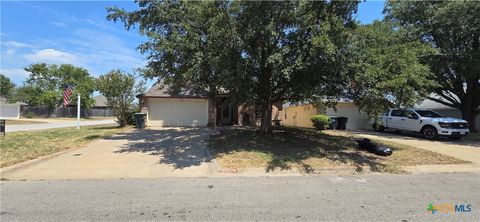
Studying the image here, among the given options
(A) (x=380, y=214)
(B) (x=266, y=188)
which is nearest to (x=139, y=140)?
(B) (x=266, y=188)

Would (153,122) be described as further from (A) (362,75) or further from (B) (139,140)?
(A) (362,75)

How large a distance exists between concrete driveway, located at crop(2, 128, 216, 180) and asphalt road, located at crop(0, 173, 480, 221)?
31.7 inches

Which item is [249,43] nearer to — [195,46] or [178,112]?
[195,46]

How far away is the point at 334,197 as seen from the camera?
7180mm

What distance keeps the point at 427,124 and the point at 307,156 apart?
37.2ft

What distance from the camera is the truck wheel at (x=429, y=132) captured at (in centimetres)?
1961

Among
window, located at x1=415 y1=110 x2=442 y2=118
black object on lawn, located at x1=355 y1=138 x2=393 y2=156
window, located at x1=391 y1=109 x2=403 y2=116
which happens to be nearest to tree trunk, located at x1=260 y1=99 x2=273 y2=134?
black object on lawn, located at x1=355 y1=138 x2=393 y2=156

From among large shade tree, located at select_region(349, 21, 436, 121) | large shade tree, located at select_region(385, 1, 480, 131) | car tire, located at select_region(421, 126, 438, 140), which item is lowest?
car tire, located at select_region(421, 126, 438, 140)

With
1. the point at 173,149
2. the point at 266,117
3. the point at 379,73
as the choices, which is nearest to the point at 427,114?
the point at 266,117

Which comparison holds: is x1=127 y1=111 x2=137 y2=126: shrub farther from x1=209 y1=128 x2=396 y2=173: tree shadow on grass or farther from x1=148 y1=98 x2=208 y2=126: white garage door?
x1=209 y1=128 x2=396 y2=173: tree shadow on grass

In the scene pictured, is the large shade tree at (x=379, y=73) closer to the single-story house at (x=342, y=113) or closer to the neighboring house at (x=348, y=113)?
the single-story house at (x=342, y=113)

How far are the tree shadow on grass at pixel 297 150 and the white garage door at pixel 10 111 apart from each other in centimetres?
5013

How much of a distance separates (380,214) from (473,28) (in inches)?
709

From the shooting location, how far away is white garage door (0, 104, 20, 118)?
54812 millimetres
